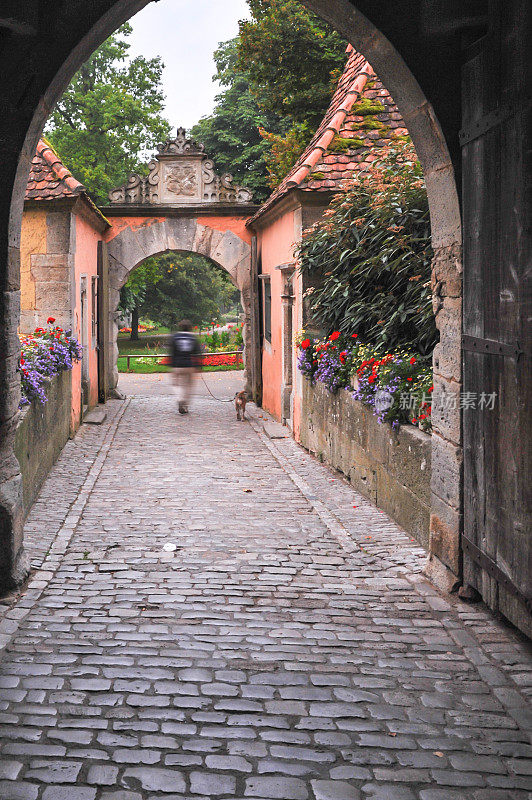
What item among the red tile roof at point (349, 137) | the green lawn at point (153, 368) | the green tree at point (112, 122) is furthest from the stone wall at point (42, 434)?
the green tree at point (112, 122)

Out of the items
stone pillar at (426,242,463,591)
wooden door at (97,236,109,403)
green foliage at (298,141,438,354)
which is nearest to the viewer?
stone pillar at (426,242,463,591)

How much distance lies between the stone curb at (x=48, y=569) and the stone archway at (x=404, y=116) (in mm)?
164

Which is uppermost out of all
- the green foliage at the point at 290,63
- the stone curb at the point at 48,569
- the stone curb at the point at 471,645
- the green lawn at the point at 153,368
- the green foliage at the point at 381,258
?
the green foliage at the point at 290,63

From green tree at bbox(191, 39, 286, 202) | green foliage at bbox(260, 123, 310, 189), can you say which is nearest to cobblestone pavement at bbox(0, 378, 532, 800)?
green foliage at bbox(260, 123, 310, 189)

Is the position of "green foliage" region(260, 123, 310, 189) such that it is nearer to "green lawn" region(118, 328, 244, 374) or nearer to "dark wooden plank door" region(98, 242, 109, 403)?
"dark wooden plank door" region(98, 242, 109, 403)

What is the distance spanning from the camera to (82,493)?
8188 millimetres

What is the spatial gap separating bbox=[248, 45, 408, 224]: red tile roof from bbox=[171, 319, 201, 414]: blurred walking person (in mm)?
3582

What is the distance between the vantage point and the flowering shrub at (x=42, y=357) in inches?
302

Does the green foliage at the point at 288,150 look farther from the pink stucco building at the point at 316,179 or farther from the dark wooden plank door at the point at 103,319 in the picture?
the dark wooden plank door at the point at 103,319

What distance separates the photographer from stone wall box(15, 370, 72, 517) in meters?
6.88

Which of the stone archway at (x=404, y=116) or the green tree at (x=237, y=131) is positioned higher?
the green tree at (x=237, y=131)

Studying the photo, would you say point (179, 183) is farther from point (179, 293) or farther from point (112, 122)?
point (179, 293)

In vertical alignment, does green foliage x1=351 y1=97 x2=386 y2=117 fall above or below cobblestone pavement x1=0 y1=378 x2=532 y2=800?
above

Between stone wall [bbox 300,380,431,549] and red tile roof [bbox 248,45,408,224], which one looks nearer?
stone wall [bbox 300,380,431,549]
